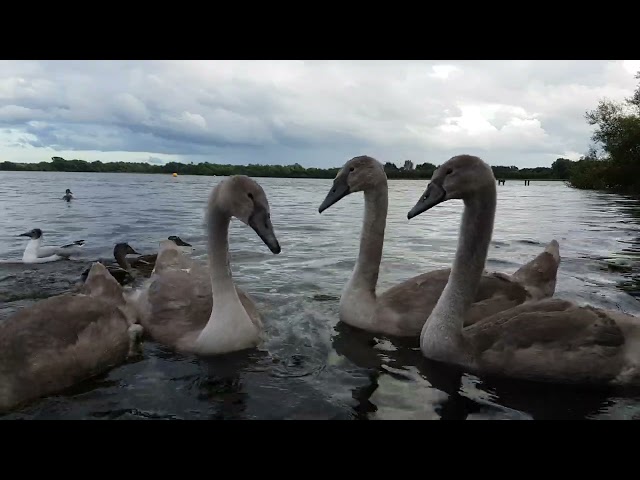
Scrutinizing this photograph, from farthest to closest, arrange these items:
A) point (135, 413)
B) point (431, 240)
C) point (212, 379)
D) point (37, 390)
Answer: point (431, 240)
point (212, 379)
point (37, 390)
point (135, 413)

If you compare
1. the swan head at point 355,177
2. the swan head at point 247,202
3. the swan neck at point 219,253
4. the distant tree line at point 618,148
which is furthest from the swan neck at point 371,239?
the distant tree line at point 618,148

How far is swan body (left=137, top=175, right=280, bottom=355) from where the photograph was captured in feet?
17.9

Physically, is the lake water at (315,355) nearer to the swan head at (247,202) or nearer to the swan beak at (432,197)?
the swan head at (247,202)

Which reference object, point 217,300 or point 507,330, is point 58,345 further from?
point 507,330

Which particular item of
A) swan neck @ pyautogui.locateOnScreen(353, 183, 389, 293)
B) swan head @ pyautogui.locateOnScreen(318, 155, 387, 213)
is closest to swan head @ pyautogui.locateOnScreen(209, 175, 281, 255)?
swan head @ pyautogui.locateOnScreen(318, 155, 387, 213)

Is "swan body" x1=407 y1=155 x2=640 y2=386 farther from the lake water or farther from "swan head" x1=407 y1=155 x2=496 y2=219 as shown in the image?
the lake water

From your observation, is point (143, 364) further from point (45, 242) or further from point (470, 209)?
point (45, 242)

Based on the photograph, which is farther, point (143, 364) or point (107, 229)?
point (107, 229)

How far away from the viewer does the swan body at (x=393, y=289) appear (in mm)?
6297

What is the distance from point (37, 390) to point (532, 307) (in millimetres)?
4646

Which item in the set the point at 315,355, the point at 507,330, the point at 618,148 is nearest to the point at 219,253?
the point at 315,355

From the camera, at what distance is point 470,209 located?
17.5 ft
